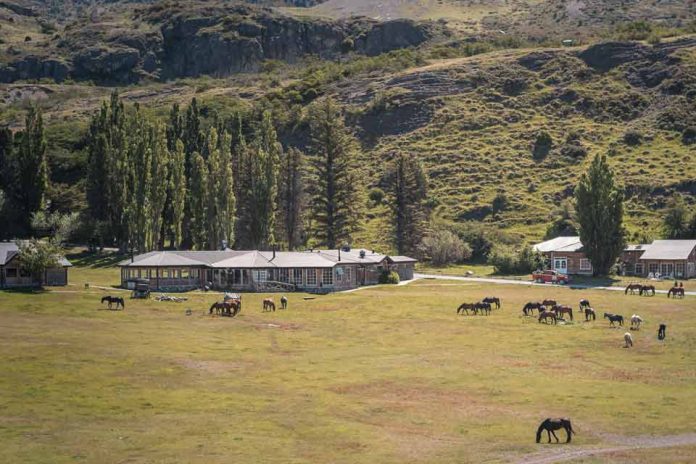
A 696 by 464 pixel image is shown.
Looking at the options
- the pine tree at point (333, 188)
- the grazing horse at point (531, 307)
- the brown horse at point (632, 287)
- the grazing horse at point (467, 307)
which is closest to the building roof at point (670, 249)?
the brown horse at point (632, 287)

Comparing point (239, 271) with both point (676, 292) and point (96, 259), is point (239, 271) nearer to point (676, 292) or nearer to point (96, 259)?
point (96, 259)

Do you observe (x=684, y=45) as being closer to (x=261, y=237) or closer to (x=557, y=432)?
(x=261, y=237)

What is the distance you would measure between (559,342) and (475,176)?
9262cm

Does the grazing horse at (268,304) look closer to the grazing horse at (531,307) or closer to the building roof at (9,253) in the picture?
the grazing horse at (531,307)

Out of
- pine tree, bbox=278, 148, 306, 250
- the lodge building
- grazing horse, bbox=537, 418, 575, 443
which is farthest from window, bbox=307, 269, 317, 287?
grazing horse, bbox=537, 418, 575, 443

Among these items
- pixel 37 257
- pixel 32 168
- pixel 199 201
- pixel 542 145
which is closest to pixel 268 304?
pixel 37 257

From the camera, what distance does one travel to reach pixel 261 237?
111 m

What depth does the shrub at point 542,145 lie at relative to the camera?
155m

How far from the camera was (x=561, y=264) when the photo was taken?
10656cm

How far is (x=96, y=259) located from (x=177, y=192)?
12497mm

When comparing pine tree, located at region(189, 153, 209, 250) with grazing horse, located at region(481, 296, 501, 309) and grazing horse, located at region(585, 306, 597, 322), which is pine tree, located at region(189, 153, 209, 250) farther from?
grazing horse, located at region(585, 306, 597, 322)

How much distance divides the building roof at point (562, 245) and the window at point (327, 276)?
28.2 metres

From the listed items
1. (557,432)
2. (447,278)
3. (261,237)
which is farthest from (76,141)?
(557,432)

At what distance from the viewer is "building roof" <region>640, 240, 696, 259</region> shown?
101 metres
